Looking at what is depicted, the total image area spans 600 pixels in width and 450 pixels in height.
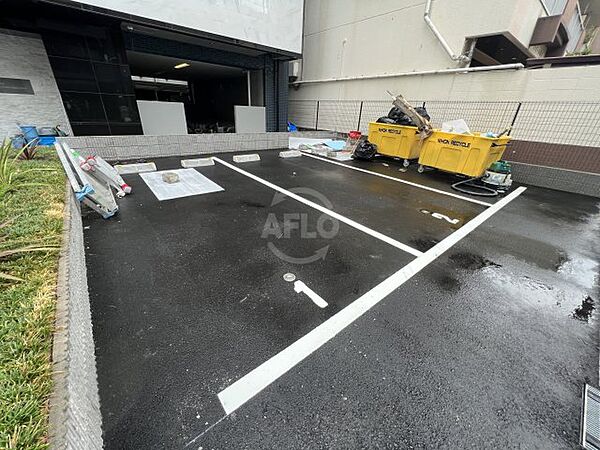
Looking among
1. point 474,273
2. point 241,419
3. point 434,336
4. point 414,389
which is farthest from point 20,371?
point 474,273

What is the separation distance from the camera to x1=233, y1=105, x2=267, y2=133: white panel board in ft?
31.7

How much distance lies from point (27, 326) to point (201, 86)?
2099 cm

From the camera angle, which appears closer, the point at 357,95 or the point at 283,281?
the point at 283,281

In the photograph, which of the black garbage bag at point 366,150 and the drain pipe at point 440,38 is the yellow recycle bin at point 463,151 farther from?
the drain pipe at point 440,38

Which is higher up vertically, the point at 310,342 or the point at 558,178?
the point at 558,178

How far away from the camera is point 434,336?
6.15 feet

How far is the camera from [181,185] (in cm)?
477

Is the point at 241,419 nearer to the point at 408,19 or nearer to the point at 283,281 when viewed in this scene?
the point at 283,281

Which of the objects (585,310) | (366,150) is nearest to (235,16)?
(366,150)

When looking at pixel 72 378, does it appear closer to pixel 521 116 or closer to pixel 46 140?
pixel 46 140

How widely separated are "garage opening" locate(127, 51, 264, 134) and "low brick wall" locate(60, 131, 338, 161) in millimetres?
1439

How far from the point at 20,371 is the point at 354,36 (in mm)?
11998

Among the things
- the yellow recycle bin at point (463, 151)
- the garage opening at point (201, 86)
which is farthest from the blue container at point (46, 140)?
the yellow recycle bin at point (463, 151)

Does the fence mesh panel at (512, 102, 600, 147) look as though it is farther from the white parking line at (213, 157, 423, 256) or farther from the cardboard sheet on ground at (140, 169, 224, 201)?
the cardboard sheet on ground at (140, 169, 224, 201)
